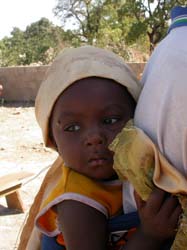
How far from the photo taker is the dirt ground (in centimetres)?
513

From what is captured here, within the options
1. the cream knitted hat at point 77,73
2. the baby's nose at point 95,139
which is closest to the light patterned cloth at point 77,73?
the cream knitted hat at point 77,73

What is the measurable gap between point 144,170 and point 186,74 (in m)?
0.21

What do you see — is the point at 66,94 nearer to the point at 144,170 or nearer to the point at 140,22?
the point at 144,170

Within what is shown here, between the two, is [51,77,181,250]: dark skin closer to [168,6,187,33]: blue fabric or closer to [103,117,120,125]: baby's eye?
[103,117,120,125]: baby's eye

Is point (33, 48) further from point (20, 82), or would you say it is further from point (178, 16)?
point (178, 16)

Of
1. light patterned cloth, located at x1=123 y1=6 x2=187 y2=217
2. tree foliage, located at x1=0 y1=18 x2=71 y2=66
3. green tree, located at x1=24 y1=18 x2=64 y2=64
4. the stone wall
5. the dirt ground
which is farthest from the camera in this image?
green tree, located at x1=24 y1=18 x2=64 y2=64

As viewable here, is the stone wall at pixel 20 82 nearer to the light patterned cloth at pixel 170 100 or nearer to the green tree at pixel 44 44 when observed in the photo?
the light patterned cloth at pixel 170 100

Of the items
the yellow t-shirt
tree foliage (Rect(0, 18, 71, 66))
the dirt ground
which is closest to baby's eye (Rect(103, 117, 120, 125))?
the yellow t-shirt

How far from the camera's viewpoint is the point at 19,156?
26.4 feet

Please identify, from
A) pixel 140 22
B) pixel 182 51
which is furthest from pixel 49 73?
pixel 140 22

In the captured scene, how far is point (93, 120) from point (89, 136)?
41 mm

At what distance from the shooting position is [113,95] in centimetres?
124

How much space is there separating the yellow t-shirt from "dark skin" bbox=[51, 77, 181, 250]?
14 mm

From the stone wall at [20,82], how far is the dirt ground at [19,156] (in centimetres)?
32
